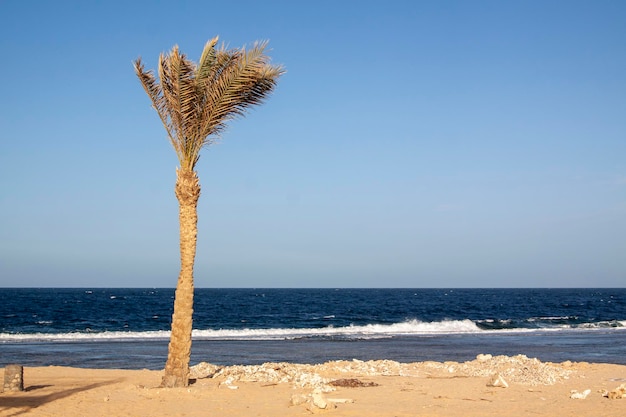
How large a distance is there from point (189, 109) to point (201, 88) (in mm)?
542

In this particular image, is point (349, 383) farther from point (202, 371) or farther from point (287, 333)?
point (287, 333)

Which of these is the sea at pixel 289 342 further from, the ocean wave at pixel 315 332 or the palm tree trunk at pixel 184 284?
the palm tree trunk at pixel 184 284

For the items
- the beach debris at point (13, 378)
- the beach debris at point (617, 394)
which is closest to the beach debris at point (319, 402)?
the beach debris at point (617, 394)

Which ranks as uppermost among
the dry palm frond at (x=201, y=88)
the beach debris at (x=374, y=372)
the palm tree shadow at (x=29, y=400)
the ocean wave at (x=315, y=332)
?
the dry palm frond at (x=201, y=88)

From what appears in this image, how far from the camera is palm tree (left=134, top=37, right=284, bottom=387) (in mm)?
14281

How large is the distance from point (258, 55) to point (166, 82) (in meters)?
2.16

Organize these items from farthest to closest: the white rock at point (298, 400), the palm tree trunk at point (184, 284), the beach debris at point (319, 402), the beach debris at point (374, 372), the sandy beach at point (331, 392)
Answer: the beach debris at point (374, 372)
the palm tree trunk at point (184, 284)
the white rock at point (298, 400)
the sandy beach at point (331, 392)
the beach debris at point (319, 402)

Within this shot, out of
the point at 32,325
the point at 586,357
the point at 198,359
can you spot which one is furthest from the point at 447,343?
the point at 32,325

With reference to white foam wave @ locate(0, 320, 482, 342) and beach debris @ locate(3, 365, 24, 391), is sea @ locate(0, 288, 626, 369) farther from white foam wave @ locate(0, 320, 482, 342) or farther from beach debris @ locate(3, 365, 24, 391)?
beach debris @ locate(3, 365, 24, 391)

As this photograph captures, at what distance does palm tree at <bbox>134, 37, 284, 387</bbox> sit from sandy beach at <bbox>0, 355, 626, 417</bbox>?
127 centimetres

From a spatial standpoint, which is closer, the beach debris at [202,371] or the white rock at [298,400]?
the white rock at [298,400]

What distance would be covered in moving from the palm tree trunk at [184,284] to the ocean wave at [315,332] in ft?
80.5

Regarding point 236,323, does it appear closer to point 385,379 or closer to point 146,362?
point 146,362

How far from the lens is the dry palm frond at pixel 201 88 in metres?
14.2
